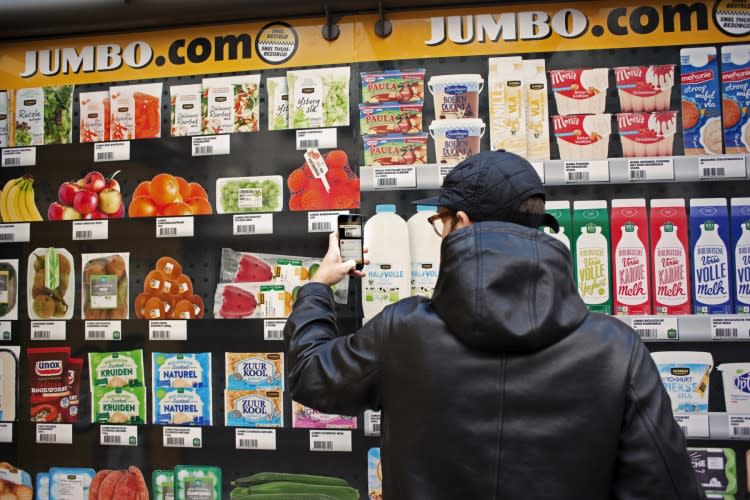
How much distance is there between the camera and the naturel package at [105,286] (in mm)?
2854

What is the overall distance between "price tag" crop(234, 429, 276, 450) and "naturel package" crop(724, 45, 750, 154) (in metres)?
2.57

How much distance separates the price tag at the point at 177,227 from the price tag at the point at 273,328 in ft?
1.98

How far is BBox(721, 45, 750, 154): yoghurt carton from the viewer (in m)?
2.56

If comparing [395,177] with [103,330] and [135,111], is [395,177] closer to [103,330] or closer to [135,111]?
[135,111]

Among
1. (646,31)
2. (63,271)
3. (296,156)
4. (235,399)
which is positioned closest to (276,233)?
(296,156)

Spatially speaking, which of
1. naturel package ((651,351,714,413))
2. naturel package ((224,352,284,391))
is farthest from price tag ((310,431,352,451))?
naturel package ((651,351,714,413))

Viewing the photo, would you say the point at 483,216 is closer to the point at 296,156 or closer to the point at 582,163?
the point at 582,163

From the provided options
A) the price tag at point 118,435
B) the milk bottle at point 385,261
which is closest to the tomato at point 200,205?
the milk bottle at point 385,261

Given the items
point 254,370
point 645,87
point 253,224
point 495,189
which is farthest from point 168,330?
point 645,87

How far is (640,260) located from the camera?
255cm

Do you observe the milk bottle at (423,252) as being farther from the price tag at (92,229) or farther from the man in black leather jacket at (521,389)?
the price tag at (92,229)

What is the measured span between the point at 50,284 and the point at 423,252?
1.98 metres

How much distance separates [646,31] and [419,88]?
1.11m

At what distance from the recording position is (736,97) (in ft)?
8.46
